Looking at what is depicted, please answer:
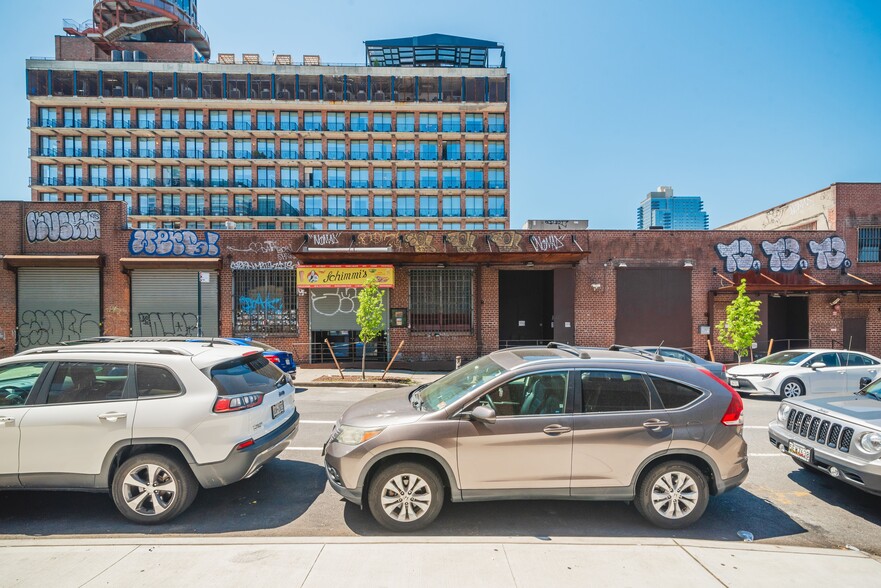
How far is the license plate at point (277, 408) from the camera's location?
4.83 meters

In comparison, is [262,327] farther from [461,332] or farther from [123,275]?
[461,332]

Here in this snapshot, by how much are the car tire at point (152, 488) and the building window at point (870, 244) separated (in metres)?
23.5

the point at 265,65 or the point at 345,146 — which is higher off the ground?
the point at 265,65

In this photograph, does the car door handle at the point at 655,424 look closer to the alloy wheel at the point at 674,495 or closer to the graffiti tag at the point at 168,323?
the alloy wheel at the point at 674,495

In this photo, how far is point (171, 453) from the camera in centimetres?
425

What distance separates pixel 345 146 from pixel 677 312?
46.1m

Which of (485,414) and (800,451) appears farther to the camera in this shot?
(800,451)

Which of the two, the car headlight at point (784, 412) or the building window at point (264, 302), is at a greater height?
the building window at point (264, 302)

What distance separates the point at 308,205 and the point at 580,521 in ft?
174

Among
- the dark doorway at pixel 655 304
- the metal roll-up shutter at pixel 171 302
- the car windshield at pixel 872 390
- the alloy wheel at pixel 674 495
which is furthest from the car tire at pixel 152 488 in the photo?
the dark doorway at pixel 655 304

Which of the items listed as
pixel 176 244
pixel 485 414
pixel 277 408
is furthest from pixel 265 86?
pixel 485 414

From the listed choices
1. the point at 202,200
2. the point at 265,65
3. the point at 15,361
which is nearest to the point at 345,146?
the point at 265,65

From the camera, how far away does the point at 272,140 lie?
5241 cm

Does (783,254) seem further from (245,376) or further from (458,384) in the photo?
(245,376)
